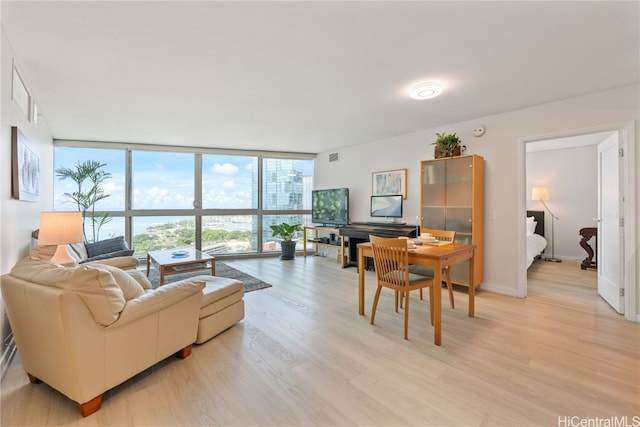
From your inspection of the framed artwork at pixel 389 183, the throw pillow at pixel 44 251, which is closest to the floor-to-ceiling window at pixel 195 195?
the framed artwork at pixel 389 183

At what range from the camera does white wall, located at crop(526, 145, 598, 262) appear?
5.60 metres

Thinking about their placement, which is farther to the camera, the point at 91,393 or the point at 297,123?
the point at 297,123

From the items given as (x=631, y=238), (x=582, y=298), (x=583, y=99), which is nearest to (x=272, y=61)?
(x=583, y=99)

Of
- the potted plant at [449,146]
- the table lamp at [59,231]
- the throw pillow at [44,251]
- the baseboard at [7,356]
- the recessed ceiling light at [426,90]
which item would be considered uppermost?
the recessed ceiling light at [426,90]

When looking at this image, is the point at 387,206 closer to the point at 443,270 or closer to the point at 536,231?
the point at 443,270

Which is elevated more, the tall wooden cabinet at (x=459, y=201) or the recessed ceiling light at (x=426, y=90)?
the recessed ceiling light at (x=426, y=90)

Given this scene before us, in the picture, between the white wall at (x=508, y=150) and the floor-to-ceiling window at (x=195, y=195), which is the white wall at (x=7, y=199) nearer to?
the floor-to-ceiling window at (x=195, y=195)

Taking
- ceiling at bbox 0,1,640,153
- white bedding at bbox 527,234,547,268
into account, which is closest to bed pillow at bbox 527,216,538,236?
white bedding at bbox 527,234,547,268

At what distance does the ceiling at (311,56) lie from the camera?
5.88 feet

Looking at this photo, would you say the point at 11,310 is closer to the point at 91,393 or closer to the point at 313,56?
the point at 91,393

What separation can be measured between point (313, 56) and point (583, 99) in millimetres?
2960

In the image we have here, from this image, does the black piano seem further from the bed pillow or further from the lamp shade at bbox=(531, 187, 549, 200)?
the lamp shade at bbox=(531, 187, 549, 200)

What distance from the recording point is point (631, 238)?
2.87 m

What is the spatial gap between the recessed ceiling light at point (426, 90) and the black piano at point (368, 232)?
2020mm
